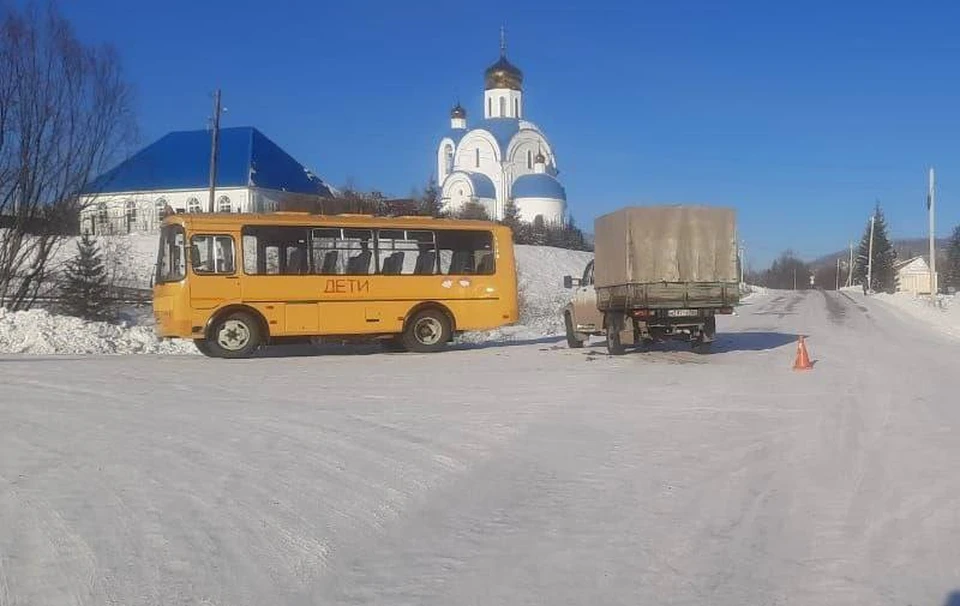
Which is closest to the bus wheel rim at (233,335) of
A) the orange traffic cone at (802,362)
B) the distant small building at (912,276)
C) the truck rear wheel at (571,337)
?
the truck rear wheel at (571,337)

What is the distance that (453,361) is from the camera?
16891 millimetres

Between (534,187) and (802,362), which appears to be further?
(534,187)

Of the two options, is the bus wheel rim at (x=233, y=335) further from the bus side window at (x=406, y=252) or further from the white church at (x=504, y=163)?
the white church at (x=504, y=163)

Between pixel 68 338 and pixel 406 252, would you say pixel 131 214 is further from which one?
pixel 406 252

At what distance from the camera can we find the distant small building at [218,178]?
219 ft

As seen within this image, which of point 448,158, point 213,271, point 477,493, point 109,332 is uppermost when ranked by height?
point 448,158

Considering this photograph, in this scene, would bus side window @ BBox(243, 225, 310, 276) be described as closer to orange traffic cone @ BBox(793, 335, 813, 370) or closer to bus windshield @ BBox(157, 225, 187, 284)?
bus windshield @ BBox(157, 225, 187, 284)

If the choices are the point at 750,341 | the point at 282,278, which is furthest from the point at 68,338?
the point at 750,341

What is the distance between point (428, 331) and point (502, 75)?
78.1m

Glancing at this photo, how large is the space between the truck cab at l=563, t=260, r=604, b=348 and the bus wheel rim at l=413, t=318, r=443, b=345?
9.78 ft

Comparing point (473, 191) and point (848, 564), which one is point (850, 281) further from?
point (848, 564)

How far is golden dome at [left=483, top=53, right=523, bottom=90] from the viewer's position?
93.2 metres

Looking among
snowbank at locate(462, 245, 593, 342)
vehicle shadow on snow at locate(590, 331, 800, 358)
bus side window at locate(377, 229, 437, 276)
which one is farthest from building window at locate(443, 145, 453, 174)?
bus side window at locate(377, 229, 437, 276)

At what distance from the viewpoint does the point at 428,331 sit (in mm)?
19094
